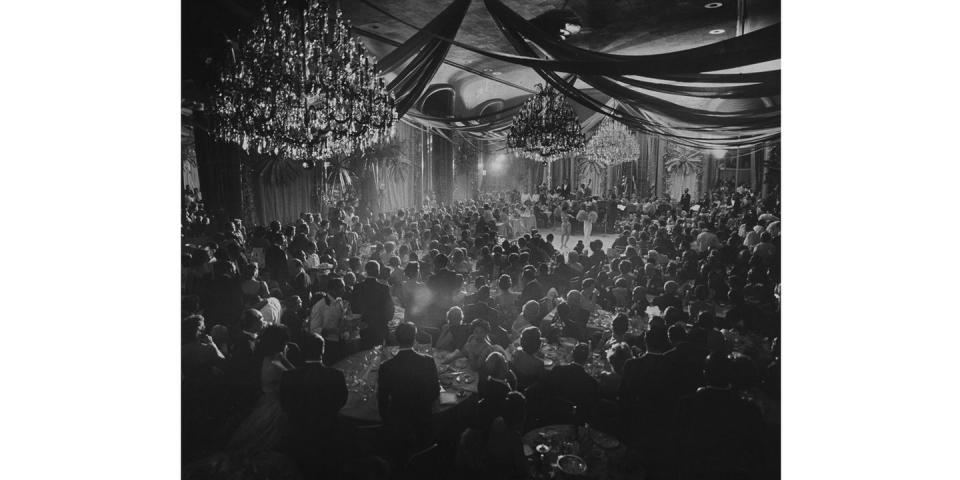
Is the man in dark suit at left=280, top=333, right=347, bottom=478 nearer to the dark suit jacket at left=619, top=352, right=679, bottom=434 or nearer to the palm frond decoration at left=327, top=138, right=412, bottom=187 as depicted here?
the palm frond decoration at left=327, top=138, right=412, bottom=187

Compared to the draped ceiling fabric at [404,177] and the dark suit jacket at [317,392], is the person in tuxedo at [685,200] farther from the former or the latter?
the dark suit jacket at [317,392]

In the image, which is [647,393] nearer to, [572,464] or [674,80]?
[572,464]

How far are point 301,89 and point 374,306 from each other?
1682 mm

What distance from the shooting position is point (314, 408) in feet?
12.3

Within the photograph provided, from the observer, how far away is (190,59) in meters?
4.39

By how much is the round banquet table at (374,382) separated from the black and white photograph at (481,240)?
0.07 ft

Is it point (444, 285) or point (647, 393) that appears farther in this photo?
point (444, 285)

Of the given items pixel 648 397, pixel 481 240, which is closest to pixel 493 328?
pixel 481 240

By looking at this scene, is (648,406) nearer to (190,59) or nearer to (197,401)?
(197,401)

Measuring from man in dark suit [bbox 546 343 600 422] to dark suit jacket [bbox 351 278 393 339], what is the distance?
1340mm

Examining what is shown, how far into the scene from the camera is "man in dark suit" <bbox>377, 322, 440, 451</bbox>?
3.69 metres

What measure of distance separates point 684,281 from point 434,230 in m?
2.00
